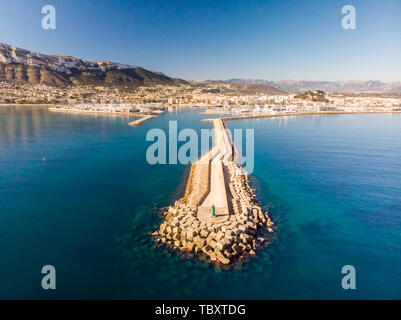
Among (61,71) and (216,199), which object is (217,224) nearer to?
(216,199)

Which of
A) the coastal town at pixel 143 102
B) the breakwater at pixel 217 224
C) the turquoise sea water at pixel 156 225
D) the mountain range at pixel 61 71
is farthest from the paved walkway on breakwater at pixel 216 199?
the mountain range at pixel 61 71

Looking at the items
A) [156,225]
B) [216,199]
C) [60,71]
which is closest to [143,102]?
[60,71]

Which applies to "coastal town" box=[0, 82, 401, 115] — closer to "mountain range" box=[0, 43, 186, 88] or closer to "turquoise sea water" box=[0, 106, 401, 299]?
"mountain range" box=[0, 43, 186, 88]

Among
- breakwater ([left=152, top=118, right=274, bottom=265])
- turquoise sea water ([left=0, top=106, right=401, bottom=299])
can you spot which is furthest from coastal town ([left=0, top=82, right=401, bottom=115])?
breakwater ([left=152, top=118, right=274, bottom=265])

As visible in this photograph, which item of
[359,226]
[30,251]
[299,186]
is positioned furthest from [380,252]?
[30,251]

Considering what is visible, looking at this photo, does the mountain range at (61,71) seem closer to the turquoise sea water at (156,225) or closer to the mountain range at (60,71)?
the mountain range at (60,71)

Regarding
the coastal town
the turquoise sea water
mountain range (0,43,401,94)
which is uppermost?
mountain range (0,43,401,94)
